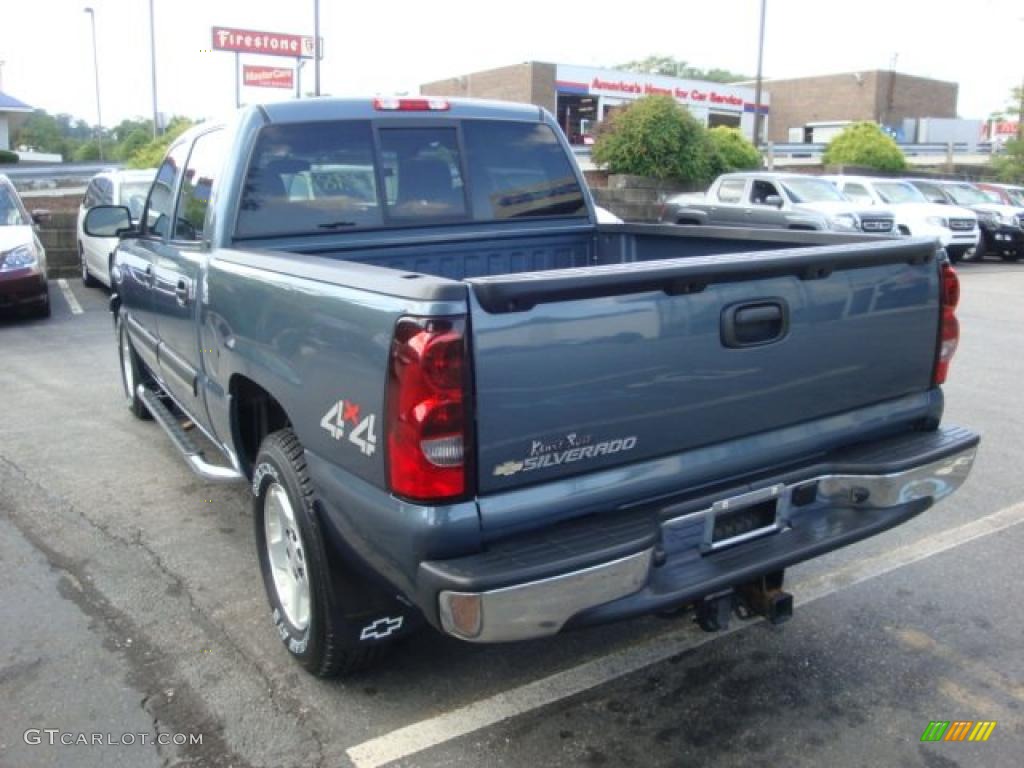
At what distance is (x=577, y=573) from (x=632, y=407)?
0.54 m

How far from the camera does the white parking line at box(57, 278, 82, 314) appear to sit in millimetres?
12071

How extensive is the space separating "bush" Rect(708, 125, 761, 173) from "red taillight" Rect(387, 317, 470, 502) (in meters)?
21.0

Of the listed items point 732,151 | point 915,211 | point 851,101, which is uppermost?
point 851,101

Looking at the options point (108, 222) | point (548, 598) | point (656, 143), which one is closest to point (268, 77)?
point (656, 143)

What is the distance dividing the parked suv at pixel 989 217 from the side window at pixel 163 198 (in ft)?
61.4

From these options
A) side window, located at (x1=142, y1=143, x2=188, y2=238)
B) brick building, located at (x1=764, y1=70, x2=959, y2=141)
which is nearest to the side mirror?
side window, located at (x1=142, y1=143, x2=188, y2=238)

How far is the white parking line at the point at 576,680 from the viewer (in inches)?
120

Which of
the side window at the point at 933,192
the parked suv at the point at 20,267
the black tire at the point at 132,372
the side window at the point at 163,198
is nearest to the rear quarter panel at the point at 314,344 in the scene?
the side window at the point at 163,198

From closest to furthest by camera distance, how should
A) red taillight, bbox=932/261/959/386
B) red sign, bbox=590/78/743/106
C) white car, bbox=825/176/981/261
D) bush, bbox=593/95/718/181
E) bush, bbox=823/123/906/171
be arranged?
red taillight, bbox=932/261/959/386 → white car, bbox=825/176/981/261 → bush, bbox=593/95/718/181 → bush, bbox=823/123/906/171 → red sign, bbox=590/78/743/106

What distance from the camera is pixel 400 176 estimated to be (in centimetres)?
449

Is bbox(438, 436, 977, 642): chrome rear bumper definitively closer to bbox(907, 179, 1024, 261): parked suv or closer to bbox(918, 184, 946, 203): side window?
bbox(907, 179, 1024, 261): parked suv

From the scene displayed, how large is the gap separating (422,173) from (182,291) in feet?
Result: 4.12

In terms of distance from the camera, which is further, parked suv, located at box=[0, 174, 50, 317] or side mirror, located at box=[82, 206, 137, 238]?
parked suv, located at box=[0, 174, 50, 317]

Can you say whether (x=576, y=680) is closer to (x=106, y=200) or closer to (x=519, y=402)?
(x=519, y=402)
